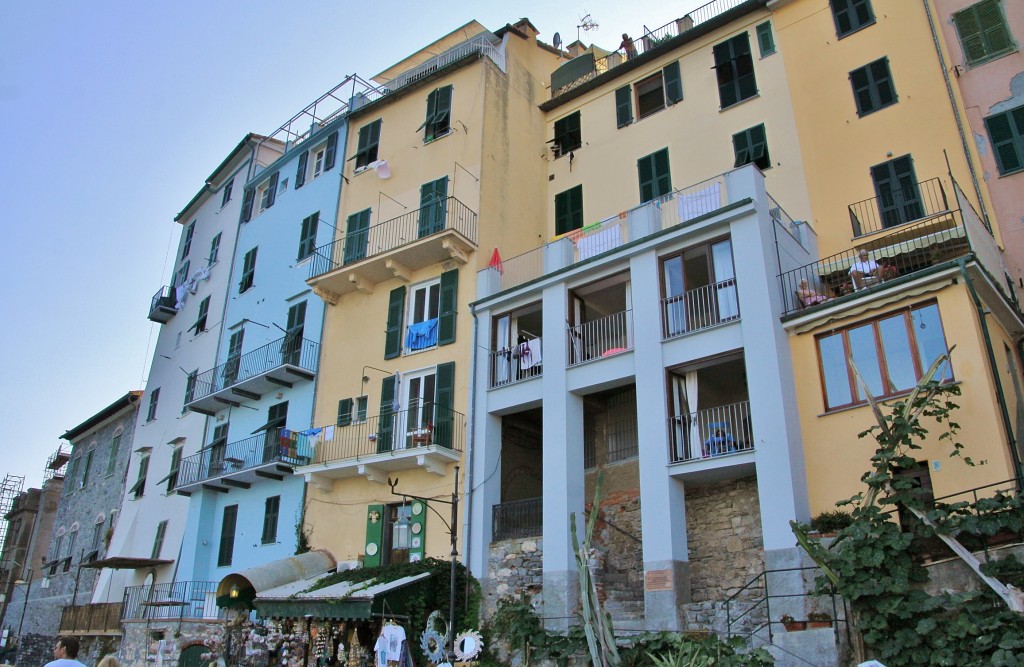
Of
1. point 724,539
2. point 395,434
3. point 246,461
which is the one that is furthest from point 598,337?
point 246,461

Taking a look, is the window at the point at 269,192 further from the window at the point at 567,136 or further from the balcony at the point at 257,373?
the window at the point at 567,136

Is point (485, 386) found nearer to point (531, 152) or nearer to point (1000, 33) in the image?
point (531, 152)

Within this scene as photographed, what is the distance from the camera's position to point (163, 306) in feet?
108

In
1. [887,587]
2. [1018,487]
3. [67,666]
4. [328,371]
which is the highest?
[328,371]

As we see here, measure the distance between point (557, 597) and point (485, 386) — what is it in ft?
17.7

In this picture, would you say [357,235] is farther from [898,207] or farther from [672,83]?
[898,207]

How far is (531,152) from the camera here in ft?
78.9

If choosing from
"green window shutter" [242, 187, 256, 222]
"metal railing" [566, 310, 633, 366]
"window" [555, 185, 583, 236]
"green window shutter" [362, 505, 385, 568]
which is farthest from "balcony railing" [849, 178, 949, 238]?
"green window shutter" [242, 187, 256, 222]

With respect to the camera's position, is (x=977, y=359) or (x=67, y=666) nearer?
(x=67, y=666)

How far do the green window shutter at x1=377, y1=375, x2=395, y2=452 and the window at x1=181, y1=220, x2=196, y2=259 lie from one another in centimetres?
1802

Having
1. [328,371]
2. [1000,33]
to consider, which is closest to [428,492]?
[328,371]

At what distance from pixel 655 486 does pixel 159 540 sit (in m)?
18.5

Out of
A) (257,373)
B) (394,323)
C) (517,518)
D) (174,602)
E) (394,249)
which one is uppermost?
(394,249)

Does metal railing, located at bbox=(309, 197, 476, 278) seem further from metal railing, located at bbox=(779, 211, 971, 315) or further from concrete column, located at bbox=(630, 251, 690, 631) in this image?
metal railing, located at bbox=(779, 211, 971, 315)
